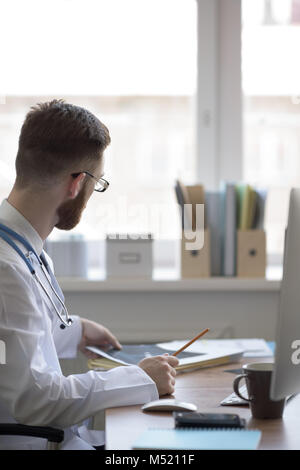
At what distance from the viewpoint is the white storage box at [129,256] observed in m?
2.49

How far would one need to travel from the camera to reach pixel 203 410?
4.17ft

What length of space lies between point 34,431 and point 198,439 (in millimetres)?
331

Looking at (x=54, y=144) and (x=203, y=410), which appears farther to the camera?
(x=54, y=144)

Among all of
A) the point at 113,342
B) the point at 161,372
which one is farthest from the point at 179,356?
the point at 161,372

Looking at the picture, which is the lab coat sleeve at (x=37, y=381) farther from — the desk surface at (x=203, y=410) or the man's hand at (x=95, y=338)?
the man's hand at (x=95, y=338)

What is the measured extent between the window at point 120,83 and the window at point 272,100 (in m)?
0.23

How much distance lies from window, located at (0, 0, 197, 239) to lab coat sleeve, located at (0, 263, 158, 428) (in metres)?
1.45

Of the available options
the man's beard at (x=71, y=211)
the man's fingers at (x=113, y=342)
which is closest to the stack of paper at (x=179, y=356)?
the man's fingers at (x=113, y=342)

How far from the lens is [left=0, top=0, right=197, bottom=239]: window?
272 centimetres

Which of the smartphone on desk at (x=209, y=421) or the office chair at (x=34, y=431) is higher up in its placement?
the smartphone on desk at (x=209, y=421)

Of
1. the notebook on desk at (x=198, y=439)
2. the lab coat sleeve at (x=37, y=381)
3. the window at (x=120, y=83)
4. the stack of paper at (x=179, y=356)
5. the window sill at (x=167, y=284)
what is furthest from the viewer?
the window at (x=120, y=83)

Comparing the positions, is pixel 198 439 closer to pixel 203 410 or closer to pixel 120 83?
pixel 203 410

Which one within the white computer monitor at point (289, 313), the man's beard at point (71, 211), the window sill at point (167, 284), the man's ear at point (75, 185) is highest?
the man's ear at point (75, 185)
